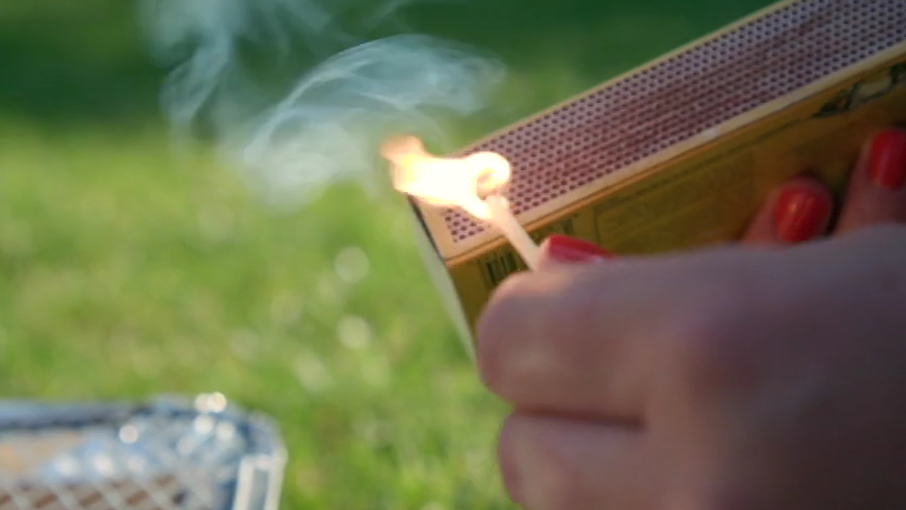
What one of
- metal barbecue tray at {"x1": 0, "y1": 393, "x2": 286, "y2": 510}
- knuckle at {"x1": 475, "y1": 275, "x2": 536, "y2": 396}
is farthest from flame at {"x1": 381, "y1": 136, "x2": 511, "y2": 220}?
metal barbecue tray at {"x1": 0, "y1": 393, "x2": 286, "y2": 510}

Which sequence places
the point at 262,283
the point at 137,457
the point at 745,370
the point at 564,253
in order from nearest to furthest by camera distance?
the point at 745,370, the point at 564,253, the point at 137,457, the point at 262,283

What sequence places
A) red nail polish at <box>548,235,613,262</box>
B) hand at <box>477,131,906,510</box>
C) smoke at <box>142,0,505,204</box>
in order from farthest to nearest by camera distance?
1. smoke at <box>142,0,505,204</box>
2. red nail polish at <box>548,235,613,262</box>
3. hand at <box>477,131,906,510</box>

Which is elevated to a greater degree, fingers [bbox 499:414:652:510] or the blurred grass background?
fingers [bbox 499:414:652:510]

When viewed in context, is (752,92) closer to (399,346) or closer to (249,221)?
(399,346)

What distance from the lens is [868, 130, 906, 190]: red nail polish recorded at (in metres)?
0.57

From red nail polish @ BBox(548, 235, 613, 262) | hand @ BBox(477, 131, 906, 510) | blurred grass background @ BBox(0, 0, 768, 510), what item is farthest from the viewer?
blurred grass background @ BBox(0, 0, 768, 510)

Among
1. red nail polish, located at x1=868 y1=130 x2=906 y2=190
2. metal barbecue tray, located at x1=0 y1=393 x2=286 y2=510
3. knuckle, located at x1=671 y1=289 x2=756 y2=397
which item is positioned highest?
knuckle, located at x1=671 y1=289 x2=756 y2=397

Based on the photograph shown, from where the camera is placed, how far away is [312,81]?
0.71 metres

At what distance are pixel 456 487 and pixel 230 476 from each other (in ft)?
0.81

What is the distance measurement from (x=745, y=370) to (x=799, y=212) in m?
0.29

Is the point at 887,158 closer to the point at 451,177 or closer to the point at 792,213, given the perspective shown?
the point at 792,213

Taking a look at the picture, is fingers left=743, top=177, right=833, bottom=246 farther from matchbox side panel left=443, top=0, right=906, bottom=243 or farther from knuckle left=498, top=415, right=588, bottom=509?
knuckle left=498, top=415, right=588, bottom=509

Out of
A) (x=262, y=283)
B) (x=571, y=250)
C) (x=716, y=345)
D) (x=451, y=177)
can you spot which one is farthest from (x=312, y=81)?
(x=262, y=283)

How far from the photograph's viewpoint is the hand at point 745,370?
1.00ft
